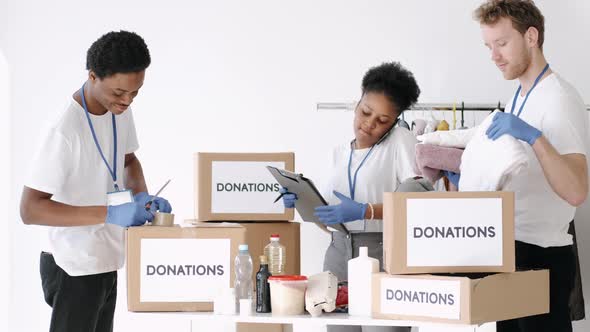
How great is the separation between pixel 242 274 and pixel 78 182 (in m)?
0.64

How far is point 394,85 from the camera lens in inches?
119

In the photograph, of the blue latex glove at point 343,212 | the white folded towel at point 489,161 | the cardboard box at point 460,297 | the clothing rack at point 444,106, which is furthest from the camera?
the clothing rack at point 444,106

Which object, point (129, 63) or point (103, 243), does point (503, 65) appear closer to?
point (129, 63)

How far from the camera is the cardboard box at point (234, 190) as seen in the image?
3.15m

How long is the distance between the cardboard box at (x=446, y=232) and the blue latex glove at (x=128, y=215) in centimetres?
74

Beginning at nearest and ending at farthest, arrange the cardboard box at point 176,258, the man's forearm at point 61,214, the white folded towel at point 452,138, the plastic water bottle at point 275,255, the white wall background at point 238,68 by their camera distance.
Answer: the cardboard box at point 176,258 < the man's forearm at point 61,214 < the plastic water bottle at point 275,255 < the white folded towel at point 452,138 < the white wall background at point 238,68

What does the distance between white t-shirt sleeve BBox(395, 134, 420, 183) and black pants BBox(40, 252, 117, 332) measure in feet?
3.59

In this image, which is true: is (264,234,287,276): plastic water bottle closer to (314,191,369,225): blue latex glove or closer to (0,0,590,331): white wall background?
(314,191,369,225): blue latex glove

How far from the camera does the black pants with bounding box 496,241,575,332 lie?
243 cm

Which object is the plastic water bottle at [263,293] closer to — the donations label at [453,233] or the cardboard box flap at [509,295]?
the donations label at [453,233]

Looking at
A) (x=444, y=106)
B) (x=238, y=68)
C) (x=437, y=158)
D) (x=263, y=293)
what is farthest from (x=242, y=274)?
(x=238, y=68)

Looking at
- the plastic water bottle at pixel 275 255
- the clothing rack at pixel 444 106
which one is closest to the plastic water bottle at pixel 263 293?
the plastic water bottle at pixel 275 255

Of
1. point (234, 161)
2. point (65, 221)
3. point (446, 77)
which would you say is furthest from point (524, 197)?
point (446, 77)

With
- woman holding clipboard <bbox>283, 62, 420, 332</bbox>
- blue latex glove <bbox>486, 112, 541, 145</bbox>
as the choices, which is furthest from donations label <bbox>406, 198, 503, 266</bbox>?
woman holding clipboard <bbox>283, 62, 420, 332</bbox>
